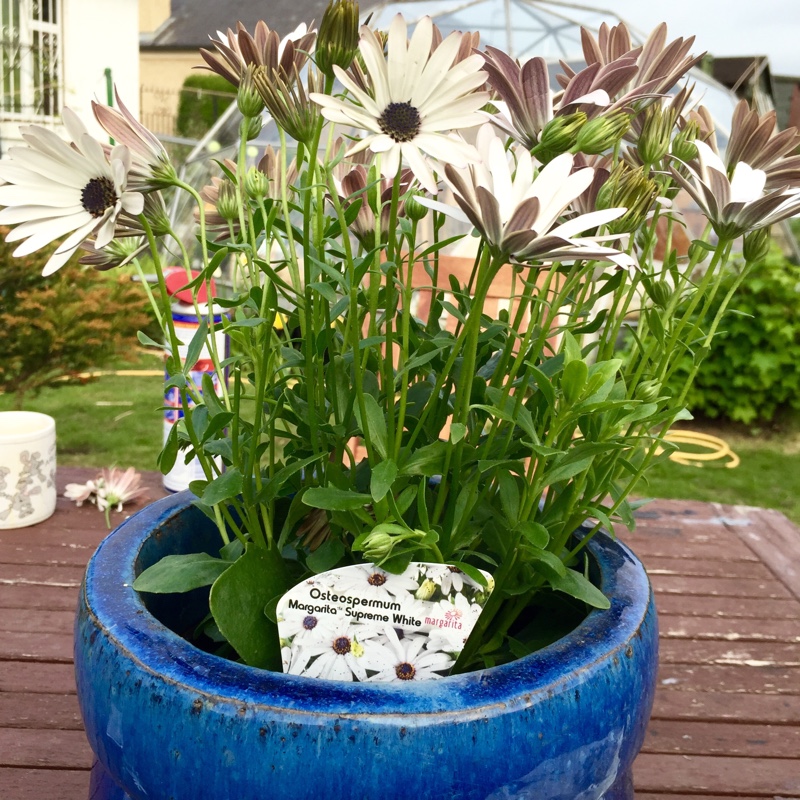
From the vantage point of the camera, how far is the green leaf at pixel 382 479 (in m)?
0.48

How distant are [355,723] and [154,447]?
9.23 feet

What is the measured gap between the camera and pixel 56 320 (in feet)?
8.39

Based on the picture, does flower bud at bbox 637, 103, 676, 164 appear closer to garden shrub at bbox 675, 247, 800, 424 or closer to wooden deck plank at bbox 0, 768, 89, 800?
wooden deck plank at bbox 0, 768, 89, 800

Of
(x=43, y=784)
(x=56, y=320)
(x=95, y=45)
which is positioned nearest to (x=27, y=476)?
(x=43, y=784)

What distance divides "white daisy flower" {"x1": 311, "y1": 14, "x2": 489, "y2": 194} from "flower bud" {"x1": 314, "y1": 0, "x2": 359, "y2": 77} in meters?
0.03

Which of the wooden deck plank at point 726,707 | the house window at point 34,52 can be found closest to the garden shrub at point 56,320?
the wooden deck plank at point 726,707

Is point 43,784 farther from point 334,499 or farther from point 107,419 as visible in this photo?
point 107,419

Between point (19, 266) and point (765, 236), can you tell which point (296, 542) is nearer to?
point (765, 236)

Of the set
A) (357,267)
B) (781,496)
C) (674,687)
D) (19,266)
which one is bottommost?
(781,496)

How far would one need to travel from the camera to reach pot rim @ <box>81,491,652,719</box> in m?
0.44

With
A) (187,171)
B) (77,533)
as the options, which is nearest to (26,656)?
(77,533)

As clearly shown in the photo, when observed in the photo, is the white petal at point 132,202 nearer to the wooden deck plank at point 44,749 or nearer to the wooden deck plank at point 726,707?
the wooden deck plank at point 44,749

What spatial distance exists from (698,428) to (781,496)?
0.74 meters

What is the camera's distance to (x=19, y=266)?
2.62m
